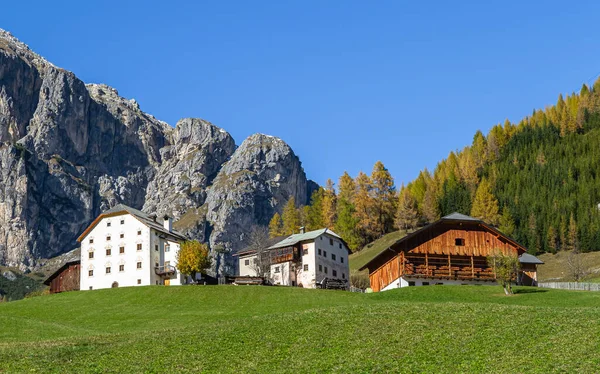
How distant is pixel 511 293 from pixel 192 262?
1872 inches

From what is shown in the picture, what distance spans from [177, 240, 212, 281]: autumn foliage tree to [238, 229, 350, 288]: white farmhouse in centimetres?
1187

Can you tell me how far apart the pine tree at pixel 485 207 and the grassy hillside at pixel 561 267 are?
52.1 ft

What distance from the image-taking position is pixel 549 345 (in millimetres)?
37875

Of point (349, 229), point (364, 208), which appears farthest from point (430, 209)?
point (349, 229)

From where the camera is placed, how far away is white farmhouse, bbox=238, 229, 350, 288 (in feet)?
369

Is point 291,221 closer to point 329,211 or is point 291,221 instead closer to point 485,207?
point 329,211

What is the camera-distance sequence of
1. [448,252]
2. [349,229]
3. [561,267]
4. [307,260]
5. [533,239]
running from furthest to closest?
[533,239] → [349,229] → [561,267] → [307,260] → [448,252]

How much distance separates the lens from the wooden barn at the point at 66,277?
11756cm

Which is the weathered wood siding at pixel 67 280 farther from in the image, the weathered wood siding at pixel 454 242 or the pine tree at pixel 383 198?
the pine tree at pixel 383 198

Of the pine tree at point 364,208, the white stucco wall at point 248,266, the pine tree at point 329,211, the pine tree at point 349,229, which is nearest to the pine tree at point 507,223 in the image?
the pine tree at point 364,208

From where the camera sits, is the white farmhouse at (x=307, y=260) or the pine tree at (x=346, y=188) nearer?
the white farmhouse at (x=307, y=260)

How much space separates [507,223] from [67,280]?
10962 cm

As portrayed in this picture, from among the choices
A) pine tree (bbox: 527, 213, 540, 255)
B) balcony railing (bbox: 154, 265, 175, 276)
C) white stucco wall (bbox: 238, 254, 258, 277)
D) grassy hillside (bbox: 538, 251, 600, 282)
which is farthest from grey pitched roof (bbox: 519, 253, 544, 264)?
pine tree (bbox: 527, 213, 540, 255)

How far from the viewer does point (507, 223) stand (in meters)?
186
